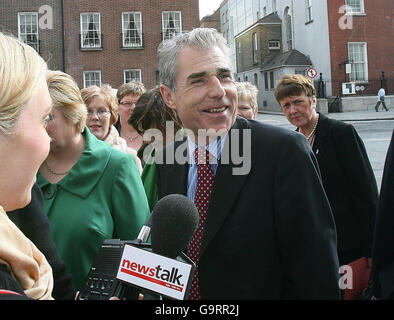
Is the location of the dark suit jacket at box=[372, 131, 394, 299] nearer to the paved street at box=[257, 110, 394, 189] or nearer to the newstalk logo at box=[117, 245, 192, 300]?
the newstalk logo at box=[117, 245, 192, 300]

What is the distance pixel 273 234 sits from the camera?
1.72 metres

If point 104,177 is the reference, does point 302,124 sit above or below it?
above

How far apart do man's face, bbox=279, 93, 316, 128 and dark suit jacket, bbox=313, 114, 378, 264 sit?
0.41m

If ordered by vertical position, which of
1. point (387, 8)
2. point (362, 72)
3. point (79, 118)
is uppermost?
point (387, 8)

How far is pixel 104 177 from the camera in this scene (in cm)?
232

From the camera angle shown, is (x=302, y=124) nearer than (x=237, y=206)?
No

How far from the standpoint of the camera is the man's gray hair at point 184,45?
81.2 inches

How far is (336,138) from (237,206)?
64.1 inches

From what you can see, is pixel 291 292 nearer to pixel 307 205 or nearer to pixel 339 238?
pixel 307 205

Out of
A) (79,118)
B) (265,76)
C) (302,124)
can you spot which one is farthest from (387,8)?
(79,118)

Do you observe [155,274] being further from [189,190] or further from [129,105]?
[129,105]

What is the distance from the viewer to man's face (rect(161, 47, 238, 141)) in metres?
Answer: 2.03

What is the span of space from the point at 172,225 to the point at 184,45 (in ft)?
3.78

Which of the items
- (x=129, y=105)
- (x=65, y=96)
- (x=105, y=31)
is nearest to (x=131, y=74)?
(x=105, y=31)
